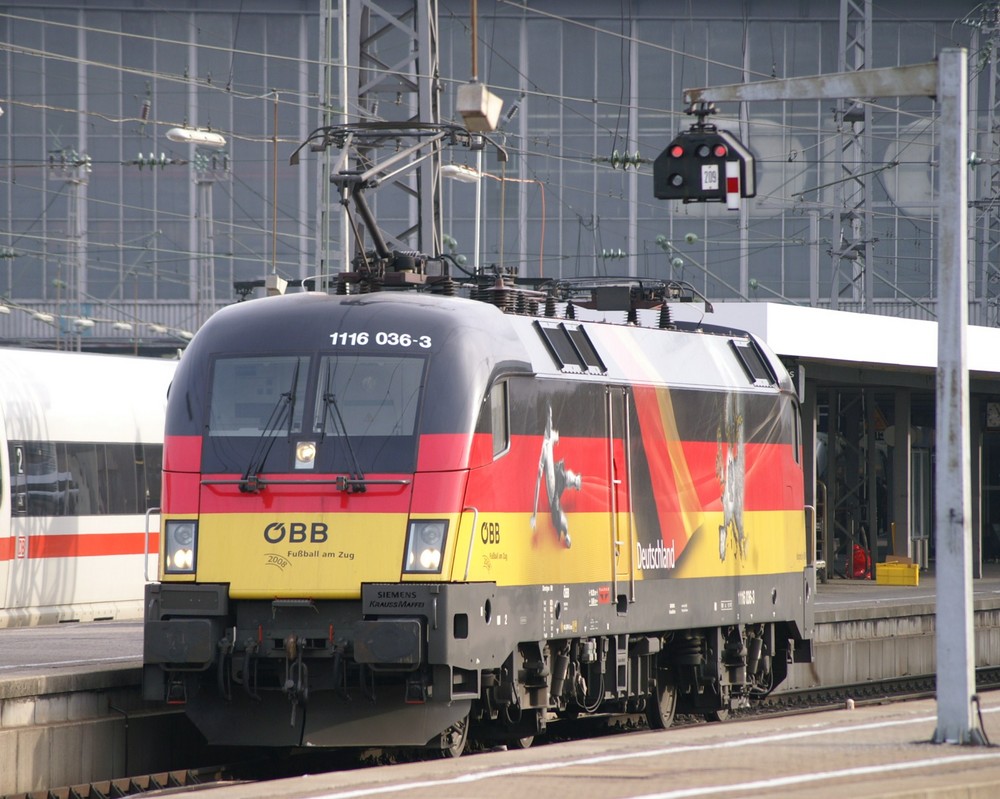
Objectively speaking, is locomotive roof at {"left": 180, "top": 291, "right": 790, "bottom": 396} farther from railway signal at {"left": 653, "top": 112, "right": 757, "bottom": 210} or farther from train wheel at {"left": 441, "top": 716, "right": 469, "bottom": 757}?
train wheel at {"left": 441, "top": 716, "right": 469, "bottom": 757}

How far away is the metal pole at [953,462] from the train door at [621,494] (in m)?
3.39

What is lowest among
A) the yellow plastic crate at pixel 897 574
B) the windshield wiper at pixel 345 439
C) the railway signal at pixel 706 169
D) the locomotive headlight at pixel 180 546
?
the yellow plastic crate at pixel 897 574

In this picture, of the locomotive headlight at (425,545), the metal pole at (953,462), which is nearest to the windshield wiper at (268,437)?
the locomotive headlight at (425,545)

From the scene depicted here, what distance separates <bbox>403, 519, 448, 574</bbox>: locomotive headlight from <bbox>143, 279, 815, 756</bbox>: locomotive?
15 millimetres

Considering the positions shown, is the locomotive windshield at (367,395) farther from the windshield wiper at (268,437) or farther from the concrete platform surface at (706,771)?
the concrete platform surface at (706,771)

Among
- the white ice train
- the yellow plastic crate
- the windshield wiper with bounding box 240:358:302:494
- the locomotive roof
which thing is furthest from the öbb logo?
the yellow plastic crate

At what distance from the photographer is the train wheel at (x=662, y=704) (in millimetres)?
15977

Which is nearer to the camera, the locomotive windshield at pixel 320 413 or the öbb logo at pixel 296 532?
the öbb logo at pixel 296 532

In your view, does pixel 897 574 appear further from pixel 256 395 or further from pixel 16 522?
pixel 256 395

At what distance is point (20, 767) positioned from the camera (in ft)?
40.3

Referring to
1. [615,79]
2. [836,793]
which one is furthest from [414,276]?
[615,79]

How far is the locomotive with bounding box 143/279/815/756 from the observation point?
12000 mm

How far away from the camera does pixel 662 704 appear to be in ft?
52.6

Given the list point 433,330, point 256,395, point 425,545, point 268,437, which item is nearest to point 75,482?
point 256,395
